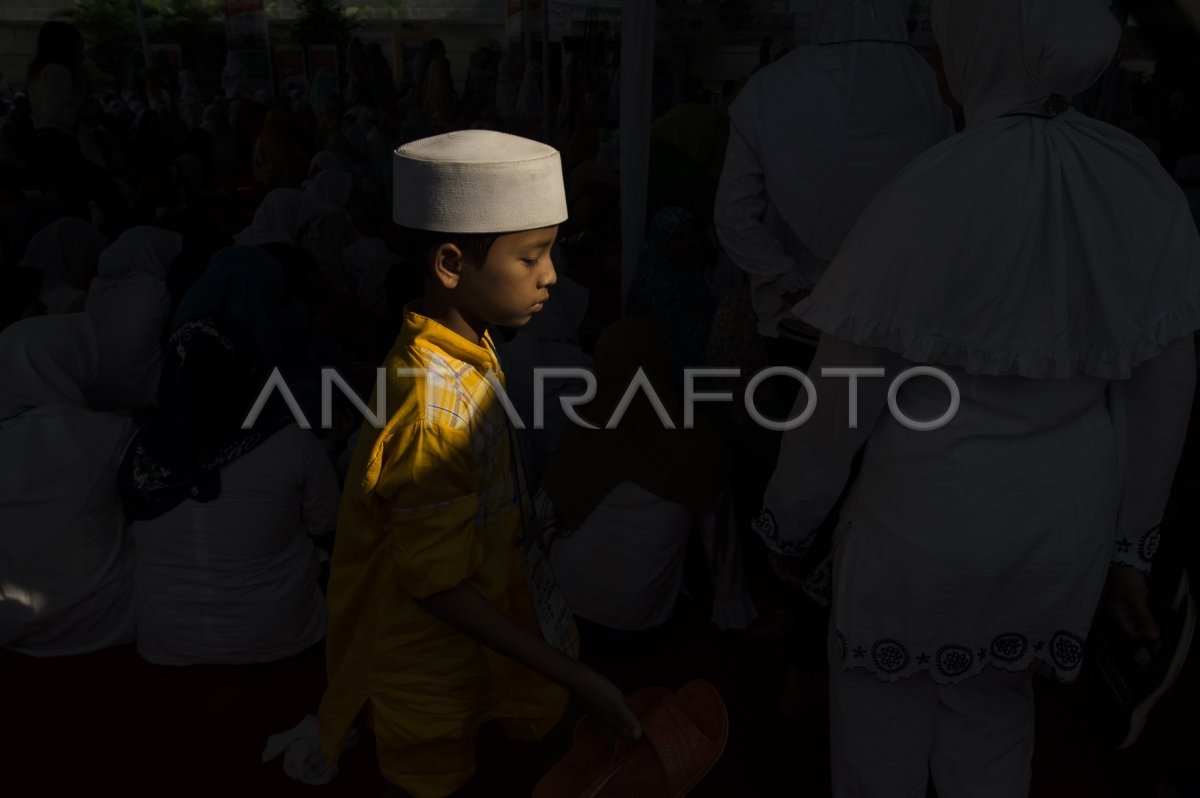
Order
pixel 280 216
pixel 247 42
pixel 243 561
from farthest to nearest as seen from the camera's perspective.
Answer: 1. pixel 247 42
2. pixel 280 216
3. pixel 243 561

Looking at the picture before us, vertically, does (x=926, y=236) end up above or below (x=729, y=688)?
above

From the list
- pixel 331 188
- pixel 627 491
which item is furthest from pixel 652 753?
pixel 331 188

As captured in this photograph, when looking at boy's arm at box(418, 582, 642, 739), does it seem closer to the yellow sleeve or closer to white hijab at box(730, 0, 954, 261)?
the yellow sleeve

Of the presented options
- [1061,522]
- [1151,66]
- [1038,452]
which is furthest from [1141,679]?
[1151,66]

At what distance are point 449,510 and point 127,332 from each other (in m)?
3.06

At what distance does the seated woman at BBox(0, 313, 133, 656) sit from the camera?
7.58 feet

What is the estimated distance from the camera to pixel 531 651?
1216 millimetres

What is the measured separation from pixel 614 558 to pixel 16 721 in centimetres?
169

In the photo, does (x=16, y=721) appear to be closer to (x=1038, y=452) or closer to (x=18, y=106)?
(x=1038, y=452)

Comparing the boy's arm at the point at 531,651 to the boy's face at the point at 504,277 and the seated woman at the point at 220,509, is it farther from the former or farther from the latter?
the seated woman at the point at 220,509

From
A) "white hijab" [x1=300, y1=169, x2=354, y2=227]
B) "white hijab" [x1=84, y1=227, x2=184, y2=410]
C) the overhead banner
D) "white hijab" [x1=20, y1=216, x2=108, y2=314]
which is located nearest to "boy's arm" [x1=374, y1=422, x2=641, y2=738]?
"white hijab" [x1=84, y1=227, x2=184, y2=410]

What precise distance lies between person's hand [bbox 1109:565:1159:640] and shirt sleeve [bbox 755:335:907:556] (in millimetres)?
505

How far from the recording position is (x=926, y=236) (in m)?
1.21

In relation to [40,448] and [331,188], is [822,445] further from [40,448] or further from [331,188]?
[331,188]
